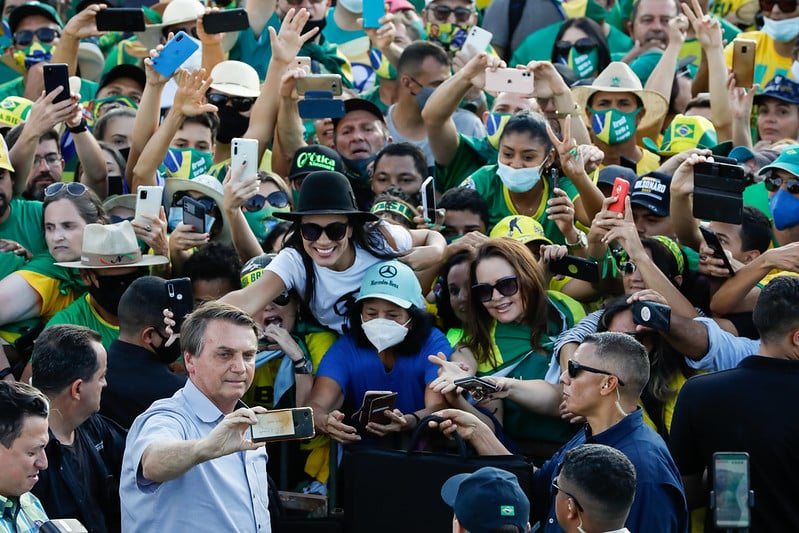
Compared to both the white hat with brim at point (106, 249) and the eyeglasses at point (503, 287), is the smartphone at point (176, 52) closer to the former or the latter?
the white hat with brim at point (106, 249)

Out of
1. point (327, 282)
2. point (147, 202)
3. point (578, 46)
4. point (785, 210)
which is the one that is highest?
point (578, 46)

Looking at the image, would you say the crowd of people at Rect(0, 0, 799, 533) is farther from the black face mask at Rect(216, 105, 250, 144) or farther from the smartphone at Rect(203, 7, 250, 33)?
the smartphone at Rect(203, 7, 250, 33)

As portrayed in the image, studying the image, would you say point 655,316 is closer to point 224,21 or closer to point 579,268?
point 579,268

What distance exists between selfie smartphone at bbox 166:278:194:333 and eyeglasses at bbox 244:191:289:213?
1.76 m

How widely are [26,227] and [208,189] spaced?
108 cm

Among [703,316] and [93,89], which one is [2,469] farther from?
[93,89]

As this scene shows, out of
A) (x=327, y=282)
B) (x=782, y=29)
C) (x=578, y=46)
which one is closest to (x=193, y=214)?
(x=327, y=282)

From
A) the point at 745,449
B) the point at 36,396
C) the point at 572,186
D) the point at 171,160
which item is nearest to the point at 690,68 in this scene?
the point at 572,186

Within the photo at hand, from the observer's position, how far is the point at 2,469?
4809 millimetres

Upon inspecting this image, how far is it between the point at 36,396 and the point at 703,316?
3.48 metres

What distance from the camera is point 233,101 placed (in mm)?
9555

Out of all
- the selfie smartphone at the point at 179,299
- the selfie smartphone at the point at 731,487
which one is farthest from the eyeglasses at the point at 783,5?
the selfie smartphone at the point at 731,487

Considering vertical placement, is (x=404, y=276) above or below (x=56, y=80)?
below

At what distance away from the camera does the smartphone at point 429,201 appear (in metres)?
7.82
